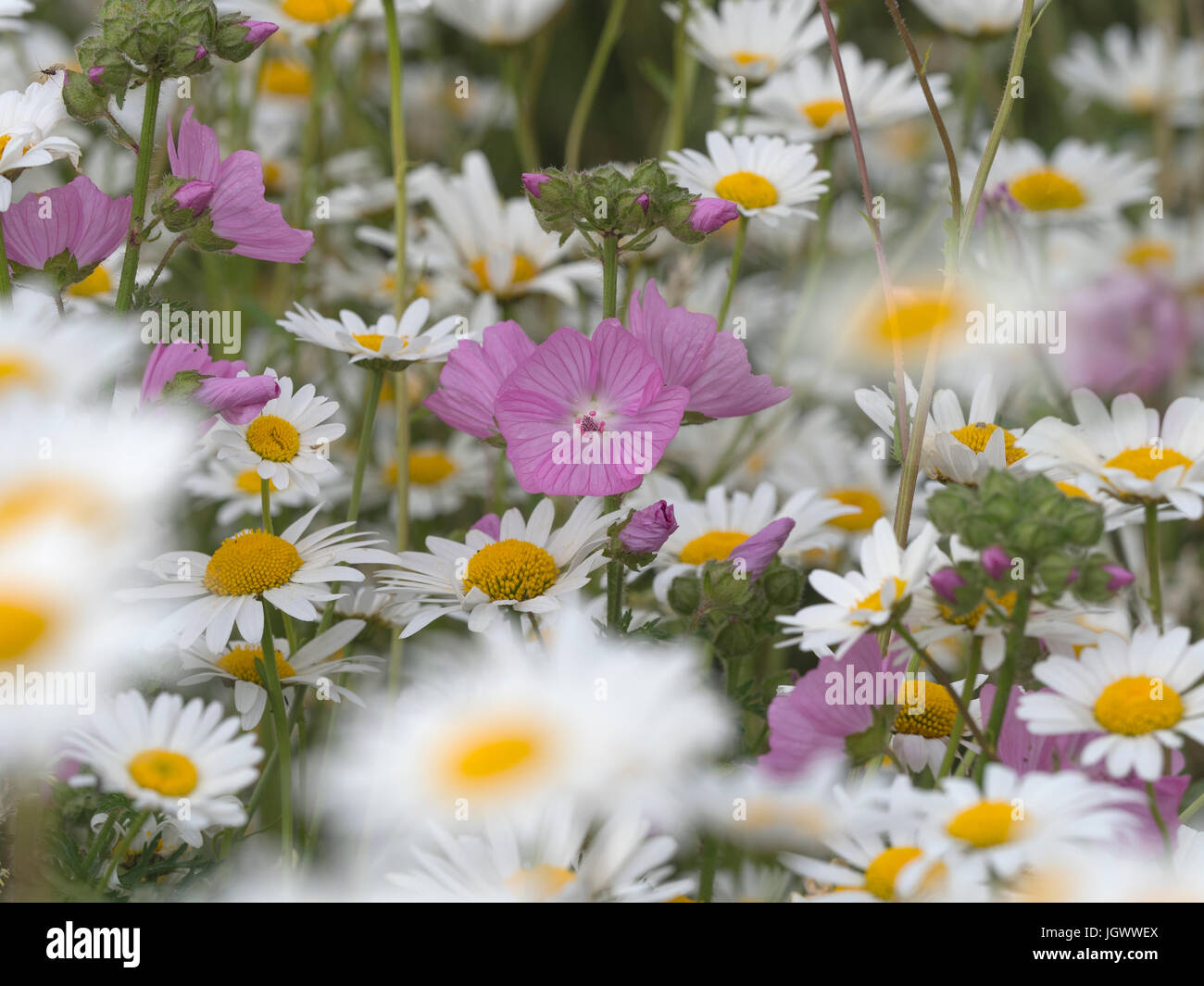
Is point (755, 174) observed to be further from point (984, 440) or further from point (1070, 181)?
point (1070, 181)

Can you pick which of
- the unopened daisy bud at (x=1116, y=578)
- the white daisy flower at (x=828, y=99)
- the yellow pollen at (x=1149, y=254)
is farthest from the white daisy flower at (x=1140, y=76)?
the unopened daisy bud at (x=1116, y=578)

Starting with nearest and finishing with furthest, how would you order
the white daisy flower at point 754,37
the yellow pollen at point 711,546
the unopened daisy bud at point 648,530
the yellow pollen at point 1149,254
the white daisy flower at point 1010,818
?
the white daisy flower at point 1010,818 < the unopened daisy bud at point 648,530 < the yellow pollen at point 711,546 < the white daisy flower at point 754,37 < the yellow pollen at point 1149,254

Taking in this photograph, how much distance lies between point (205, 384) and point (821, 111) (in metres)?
0.46

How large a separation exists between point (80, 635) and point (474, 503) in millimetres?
544

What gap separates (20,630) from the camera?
35 centimetres

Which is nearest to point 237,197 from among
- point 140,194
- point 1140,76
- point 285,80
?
point 140,194

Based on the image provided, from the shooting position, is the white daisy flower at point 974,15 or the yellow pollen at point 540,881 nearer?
the yellow pollen at point 540,881

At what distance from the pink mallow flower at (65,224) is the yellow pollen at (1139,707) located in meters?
0.36

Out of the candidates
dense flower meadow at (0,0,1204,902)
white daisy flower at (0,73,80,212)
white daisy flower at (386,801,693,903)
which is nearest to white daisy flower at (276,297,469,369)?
dense flower meadow at (0,0,1204,902)

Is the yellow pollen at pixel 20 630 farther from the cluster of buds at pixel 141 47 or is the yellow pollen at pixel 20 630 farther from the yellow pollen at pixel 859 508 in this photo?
the yellow pollen at pixel 859 508

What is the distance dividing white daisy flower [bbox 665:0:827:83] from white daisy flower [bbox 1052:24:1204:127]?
45cm

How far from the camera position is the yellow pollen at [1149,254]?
118cm
